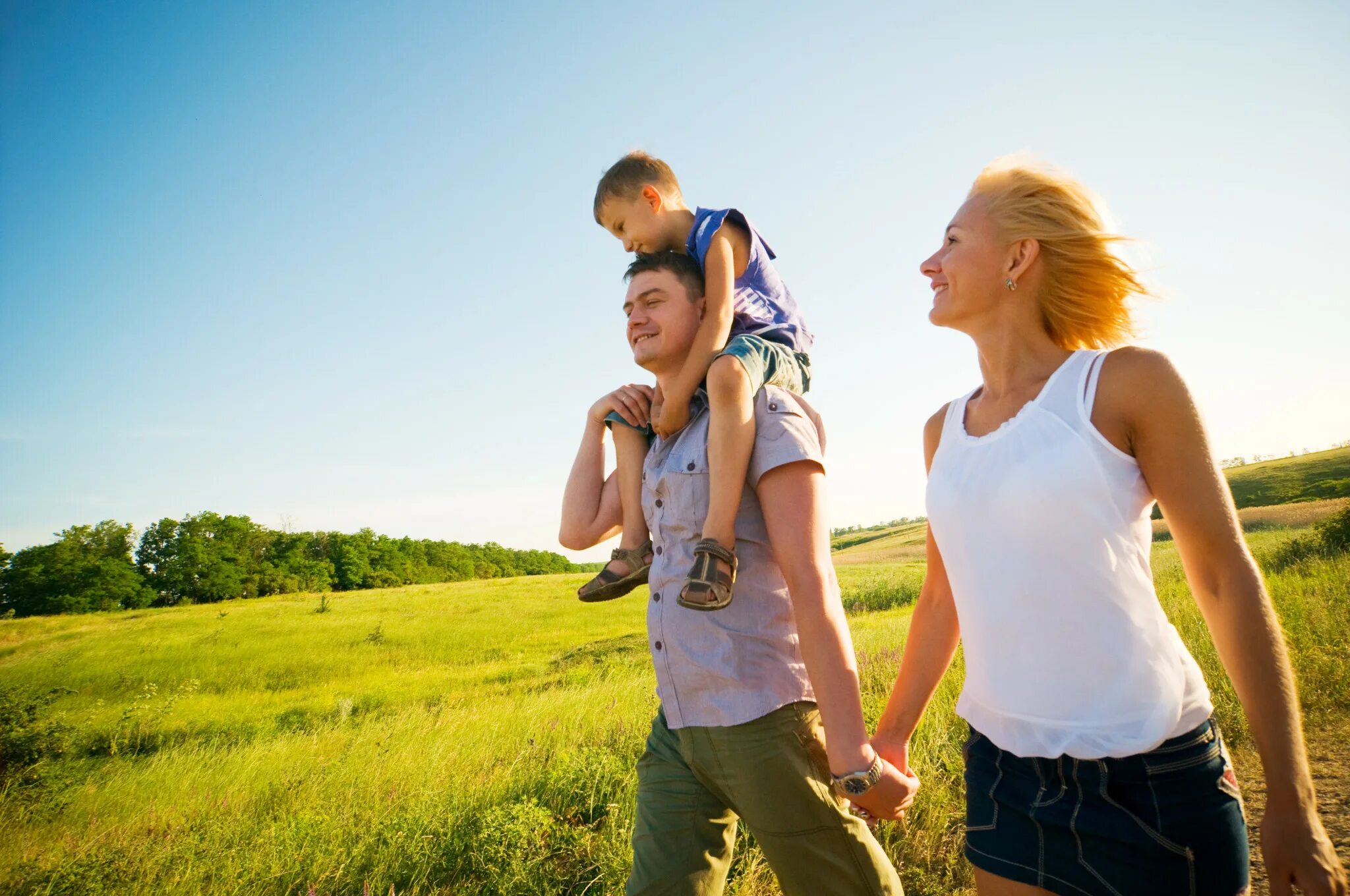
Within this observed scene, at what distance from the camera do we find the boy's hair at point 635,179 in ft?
10.3

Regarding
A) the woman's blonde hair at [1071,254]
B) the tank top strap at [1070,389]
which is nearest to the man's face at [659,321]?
the woman's blonde hair at [1071,254]

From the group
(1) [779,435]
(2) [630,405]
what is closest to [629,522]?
(2) [630,405]

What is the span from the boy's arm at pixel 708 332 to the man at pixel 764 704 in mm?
80

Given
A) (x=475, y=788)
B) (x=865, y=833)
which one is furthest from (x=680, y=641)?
(x=475, y=788)

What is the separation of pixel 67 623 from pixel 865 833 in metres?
64.9

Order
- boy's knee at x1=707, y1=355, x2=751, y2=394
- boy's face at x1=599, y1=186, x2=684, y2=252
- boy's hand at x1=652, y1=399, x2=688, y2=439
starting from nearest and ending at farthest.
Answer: boy's knee at x1=707, y1=355, x2=751, y2=394, boy's hand at x1=652, y1=399, x2=688, y2=439, boy's face at x1=599, y1=186, x2=684, y2=252

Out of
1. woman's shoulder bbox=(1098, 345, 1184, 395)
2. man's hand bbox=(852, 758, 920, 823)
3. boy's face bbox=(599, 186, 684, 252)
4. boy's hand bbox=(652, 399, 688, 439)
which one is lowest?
man's hand bbox=(852, 758, 920, 823)

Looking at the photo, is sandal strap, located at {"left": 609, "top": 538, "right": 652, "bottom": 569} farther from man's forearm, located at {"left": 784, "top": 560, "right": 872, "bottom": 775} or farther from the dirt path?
the dirt path

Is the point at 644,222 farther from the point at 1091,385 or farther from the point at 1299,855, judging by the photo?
the point at 1299,855

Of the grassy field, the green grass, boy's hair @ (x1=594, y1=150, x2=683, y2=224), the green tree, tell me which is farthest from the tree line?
the green grass

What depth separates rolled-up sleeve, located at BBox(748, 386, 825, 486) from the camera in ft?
5.70

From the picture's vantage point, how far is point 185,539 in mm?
61781

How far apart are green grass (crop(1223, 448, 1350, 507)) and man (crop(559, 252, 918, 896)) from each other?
40232 mm

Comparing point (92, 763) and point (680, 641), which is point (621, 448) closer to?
point (680, 641)
